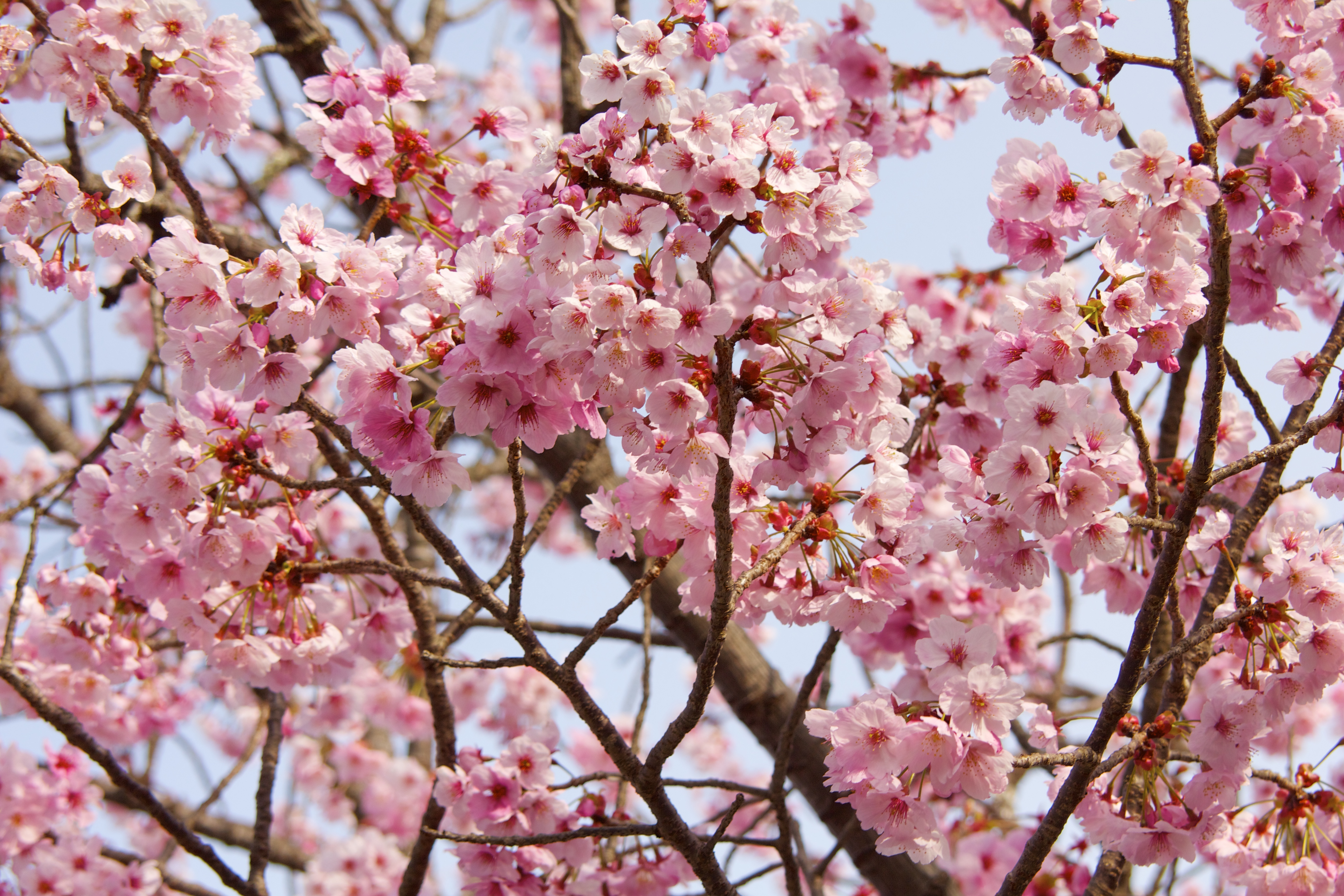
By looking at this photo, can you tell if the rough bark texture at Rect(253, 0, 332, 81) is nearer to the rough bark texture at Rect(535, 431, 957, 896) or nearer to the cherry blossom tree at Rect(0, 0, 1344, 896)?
the cherry blossom tree at Rect(0, 0, 1344, 896)

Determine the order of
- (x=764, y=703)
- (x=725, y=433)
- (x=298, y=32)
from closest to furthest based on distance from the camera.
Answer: (x=725, y=433), (x=764, y=703), (x=298, y=32)

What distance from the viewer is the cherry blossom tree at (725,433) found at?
1.67m

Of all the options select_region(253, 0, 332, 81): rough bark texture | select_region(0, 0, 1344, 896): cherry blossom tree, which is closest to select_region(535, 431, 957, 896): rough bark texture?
select_region(0, 0, 1344, 896): cherry blossom tree

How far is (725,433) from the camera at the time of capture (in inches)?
63.5

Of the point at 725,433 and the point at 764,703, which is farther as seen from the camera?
the point at 764,703

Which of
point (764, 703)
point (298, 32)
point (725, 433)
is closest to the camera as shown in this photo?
point (725, 433)

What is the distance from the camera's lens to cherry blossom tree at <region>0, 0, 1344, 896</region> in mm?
1674

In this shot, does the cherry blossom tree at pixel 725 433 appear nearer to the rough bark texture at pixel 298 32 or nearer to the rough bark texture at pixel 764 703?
the rough bark texture at pixel 764 703

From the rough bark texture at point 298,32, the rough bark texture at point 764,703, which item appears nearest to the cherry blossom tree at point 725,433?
the rough bark texture at point 764,703

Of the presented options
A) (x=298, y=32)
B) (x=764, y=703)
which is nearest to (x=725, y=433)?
(x=764, y=703)

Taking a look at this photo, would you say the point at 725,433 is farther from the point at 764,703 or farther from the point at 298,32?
the point at 298,32

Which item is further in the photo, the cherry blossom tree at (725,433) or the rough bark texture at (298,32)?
the rough bark texture at (298,32)

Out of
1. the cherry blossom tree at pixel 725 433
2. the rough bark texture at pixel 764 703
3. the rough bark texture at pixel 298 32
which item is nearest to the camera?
the cherry blossom tree at pixel 725 433

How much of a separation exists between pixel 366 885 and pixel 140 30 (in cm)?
437
